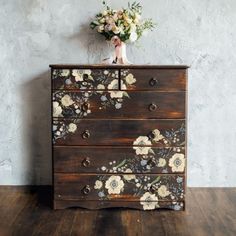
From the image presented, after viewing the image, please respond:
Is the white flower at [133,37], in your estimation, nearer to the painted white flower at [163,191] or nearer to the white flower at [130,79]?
the white flower at [130,79]

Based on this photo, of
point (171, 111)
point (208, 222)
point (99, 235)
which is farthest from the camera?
point (171, 111)

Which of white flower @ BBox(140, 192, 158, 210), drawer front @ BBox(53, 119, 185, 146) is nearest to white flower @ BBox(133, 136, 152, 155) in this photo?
drawer front @ BBox(53, 119, 185, 146)

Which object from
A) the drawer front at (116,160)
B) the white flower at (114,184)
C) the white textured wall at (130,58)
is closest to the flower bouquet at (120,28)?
the white textured wall at (130,58)

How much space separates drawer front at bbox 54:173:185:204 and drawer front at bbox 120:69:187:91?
0.62m

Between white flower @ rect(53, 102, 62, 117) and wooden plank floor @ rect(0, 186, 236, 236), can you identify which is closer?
wooden plank floor @ rect(0, 186, 236, 236)

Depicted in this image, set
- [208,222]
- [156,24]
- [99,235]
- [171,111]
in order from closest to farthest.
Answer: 1. [99,235]
2. [208,222]
3. [171,111]
4. [156,24]

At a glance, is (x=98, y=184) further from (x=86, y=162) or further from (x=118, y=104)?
(x=118, y=104)

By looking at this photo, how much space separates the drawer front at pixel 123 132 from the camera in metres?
2.79

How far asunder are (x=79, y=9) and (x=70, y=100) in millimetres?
858

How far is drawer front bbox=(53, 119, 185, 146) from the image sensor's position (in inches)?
110

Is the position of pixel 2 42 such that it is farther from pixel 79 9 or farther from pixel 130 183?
pixel 130 183

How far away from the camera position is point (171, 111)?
9.13ft

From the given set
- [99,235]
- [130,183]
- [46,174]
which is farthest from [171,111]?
[46,174]

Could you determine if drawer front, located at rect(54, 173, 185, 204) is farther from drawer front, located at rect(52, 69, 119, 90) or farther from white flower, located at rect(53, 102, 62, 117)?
drawer front, located at rect(52, 69, 119, 90)
